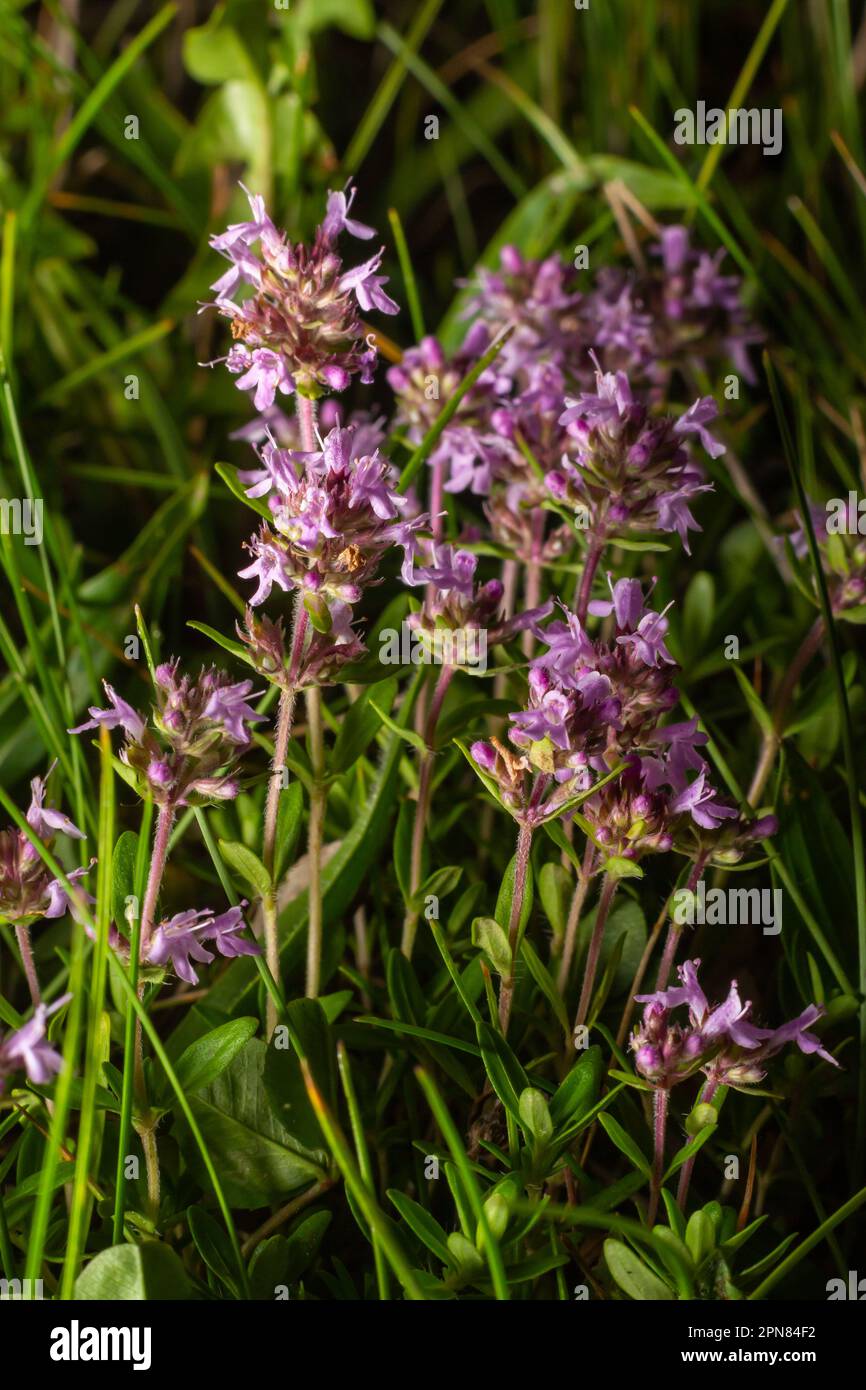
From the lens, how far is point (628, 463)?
3.68 feet

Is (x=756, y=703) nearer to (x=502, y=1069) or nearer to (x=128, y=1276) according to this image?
(x=502, y=1069)

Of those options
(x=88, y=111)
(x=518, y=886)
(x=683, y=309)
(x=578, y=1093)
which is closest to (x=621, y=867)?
(x=518, y=886)

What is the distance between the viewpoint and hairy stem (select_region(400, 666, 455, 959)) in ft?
3.91

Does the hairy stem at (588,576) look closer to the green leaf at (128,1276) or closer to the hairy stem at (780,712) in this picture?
the hairy stem at (780,712)

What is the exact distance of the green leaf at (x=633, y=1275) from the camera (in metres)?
1.01

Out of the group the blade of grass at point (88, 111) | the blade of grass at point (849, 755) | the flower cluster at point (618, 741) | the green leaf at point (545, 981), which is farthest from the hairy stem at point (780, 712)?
the blade of grass at point (88, 111)

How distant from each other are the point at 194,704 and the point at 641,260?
1.20 m

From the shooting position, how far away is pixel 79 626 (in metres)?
1.43

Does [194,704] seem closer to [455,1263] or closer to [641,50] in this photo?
[455,1263]

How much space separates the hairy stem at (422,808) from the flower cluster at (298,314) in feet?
0.99

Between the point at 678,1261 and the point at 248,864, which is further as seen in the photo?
the point at 248,864

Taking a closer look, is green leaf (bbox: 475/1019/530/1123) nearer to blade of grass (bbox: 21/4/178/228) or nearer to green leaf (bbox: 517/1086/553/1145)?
green leaf (bbox: 517/1086/553/1145)

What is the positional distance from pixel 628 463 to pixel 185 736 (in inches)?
18.5
